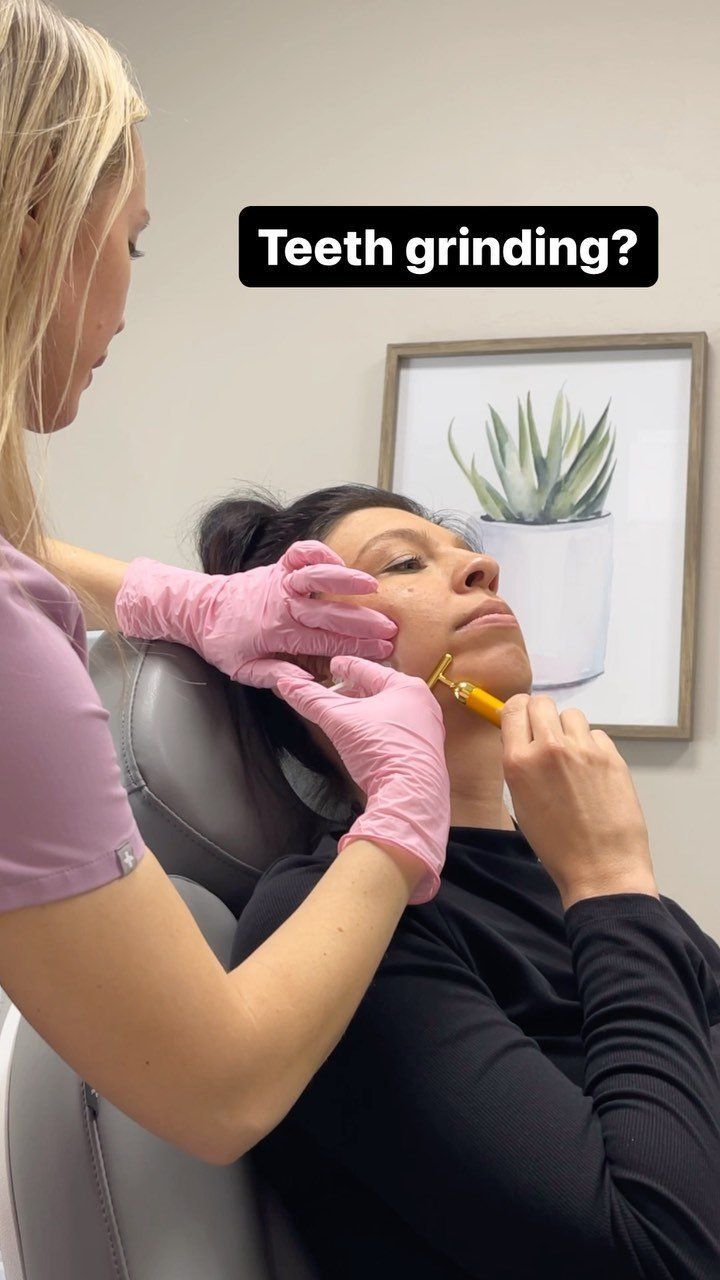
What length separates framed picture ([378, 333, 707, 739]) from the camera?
6.29 ft

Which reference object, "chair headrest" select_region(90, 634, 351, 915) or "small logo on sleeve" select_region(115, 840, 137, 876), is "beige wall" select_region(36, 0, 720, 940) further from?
"small logo on sleeve" select_region(115, 840, 137, 876)

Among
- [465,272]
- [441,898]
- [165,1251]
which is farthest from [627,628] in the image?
[165,1251]

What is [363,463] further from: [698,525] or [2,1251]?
[2,1251]

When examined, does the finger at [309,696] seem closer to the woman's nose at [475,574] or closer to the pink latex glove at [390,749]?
the pink latex glove at [390,749]

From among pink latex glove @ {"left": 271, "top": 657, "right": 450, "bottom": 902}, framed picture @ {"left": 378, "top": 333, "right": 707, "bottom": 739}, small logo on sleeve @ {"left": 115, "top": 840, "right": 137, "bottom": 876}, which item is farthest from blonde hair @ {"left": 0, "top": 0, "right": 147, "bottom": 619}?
framed picture @ {"left": 378, "top": 333, "right": 707, "bottom": 739}

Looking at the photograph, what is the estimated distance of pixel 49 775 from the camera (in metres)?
0.61

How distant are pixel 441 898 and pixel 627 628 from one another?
958 millimetres

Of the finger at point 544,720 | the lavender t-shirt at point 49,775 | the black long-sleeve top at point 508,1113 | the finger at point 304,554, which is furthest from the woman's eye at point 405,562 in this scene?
the lavender t-shirt at point 49,775

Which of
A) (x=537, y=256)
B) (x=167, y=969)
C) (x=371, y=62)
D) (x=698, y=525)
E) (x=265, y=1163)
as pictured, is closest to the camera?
(x=167, y=969)

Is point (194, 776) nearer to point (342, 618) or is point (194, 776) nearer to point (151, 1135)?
point (342, 618)

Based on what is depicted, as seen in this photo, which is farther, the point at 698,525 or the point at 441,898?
the point at 698,525

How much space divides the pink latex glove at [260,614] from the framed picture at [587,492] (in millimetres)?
744

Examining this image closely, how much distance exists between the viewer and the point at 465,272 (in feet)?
→ 6.96

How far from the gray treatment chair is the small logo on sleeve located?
95 mm
